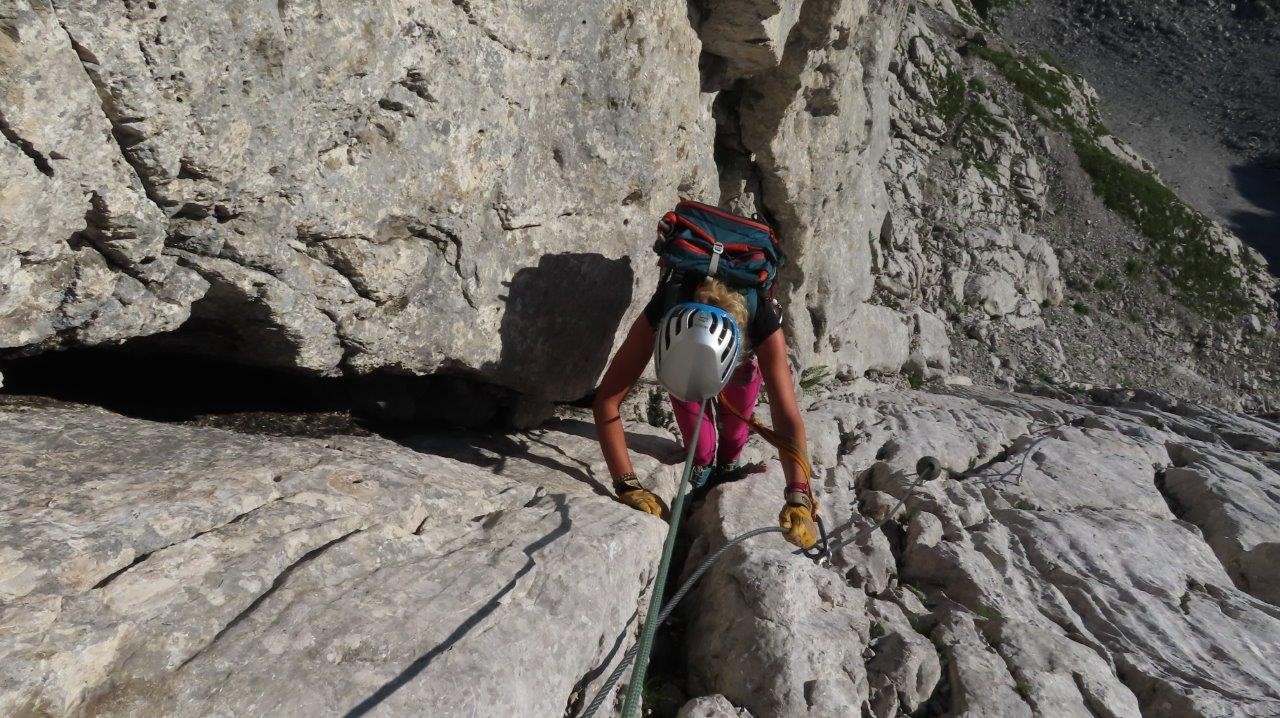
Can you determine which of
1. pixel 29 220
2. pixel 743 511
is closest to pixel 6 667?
pixel 29 220

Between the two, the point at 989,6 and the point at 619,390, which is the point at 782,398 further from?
the point at 989,6

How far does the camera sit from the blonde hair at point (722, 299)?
545cm

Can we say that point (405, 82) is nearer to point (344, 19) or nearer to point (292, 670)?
point (344, 19)

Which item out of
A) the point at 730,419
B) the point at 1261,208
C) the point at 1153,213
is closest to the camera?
the point at 730,419

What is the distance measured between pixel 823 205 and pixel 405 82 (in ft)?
22.3

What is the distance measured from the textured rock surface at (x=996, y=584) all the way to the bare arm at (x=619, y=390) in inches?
32.1

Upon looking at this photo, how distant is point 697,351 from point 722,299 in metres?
0.70

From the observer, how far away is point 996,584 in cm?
602

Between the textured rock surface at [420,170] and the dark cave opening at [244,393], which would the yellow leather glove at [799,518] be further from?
the dark cave opening at [244,393]

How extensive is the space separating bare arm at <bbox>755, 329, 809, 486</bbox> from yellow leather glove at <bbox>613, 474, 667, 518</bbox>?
1098 mm

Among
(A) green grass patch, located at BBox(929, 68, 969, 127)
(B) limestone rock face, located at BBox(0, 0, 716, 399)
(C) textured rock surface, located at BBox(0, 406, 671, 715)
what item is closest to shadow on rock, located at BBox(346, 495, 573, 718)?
(C) textured rock surface, located at BBox(0, 406, 671, 715)

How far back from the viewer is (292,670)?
10.1 feet

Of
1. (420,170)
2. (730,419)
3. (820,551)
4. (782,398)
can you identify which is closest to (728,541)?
(820,551)

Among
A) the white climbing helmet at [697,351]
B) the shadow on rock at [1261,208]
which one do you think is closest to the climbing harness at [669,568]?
the white climbing helmet at [697,351]
